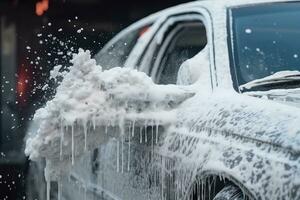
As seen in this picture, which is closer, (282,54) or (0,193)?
(282,54)

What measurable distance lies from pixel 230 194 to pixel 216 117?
46cm

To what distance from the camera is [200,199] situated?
11.5ft

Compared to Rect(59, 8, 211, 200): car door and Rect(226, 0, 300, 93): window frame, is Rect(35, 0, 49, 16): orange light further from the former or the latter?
Rect(226, 0, 300, 93): window frame

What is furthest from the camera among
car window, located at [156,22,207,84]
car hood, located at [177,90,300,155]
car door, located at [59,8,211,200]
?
car window, located at [156,22,207,84]

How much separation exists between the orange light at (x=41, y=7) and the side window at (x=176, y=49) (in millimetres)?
10507

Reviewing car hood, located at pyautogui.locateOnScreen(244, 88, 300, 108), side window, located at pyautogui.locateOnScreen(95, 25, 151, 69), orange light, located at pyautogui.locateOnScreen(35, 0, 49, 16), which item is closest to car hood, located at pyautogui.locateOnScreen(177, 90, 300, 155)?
car hood, located at pyautogui.locateOnScreen(244, 88, 300, 108)

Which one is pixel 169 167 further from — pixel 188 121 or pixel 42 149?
pixel 42 149

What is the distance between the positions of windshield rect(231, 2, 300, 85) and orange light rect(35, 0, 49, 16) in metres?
11.1

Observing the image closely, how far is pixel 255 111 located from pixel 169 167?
614 millimetres

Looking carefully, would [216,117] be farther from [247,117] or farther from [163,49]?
[163,49]

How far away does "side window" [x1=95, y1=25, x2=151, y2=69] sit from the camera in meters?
5.43

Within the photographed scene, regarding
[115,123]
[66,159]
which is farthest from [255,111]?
[66,159]

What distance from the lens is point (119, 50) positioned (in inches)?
221

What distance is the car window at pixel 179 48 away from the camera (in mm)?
4602
